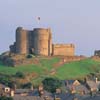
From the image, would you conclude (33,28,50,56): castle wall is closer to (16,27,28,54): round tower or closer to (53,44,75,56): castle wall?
(16,27,28,54): round tower

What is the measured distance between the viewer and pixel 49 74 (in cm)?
15612

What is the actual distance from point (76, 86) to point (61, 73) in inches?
866

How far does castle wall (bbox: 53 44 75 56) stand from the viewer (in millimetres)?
162000

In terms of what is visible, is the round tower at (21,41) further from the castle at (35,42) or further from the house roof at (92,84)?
the house roof at (92,84)

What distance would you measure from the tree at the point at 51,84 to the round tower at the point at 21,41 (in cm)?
1461

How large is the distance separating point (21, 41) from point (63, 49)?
8270mm

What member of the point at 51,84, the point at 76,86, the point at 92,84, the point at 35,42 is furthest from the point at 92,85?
the point at 35,42

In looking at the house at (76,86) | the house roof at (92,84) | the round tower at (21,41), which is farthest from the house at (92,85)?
the round tower at (21,41)

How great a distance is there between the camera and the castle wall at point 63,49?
16200cm

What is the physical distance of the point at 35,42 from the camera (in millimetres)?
160000

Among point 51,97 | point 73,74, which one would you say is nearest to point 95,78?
point 73,74

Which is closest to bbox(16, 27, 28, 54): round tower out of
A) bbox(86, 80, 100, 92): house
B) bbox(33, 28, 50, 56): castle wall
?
bbox(33, 28, 50, 56): castle wall

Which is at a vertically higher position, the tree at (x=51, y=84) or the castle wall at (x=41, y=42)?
the castle wall at (x=41, y=42)

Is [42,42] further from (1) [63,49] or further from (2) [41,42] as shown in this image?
(1) [63,49]
